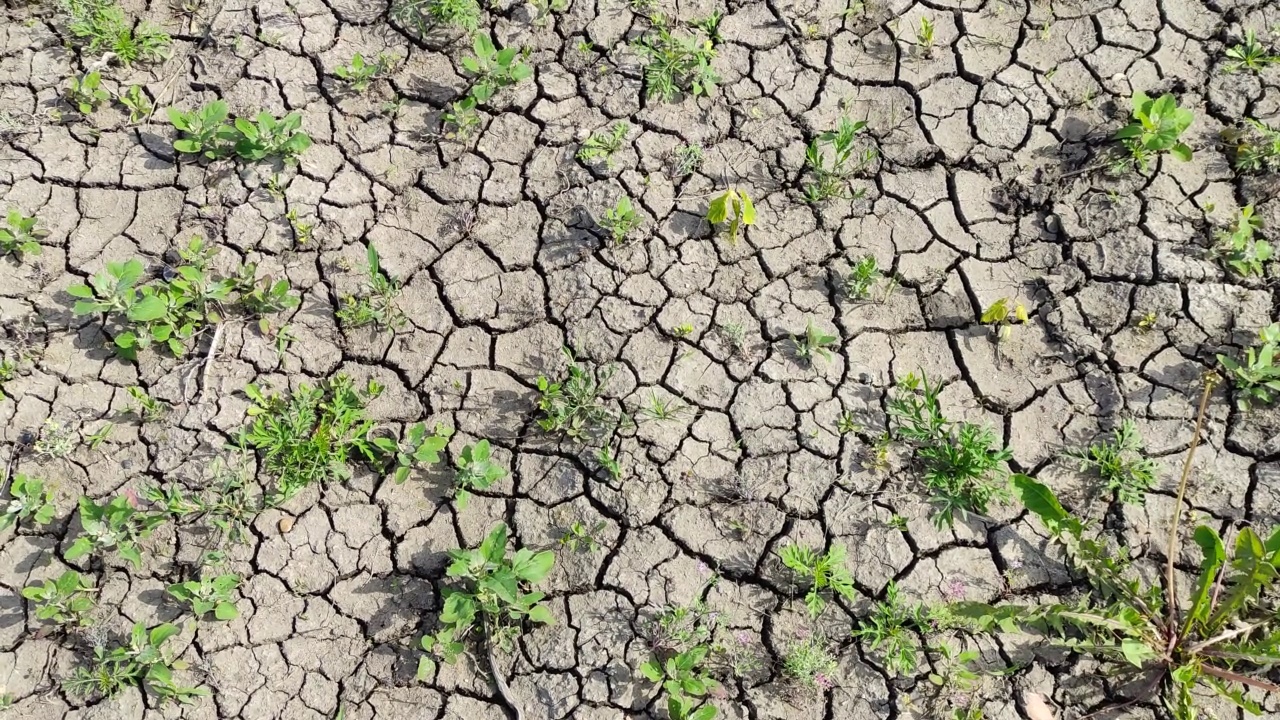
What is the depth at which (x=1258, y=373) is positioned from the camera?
3201 millimetres

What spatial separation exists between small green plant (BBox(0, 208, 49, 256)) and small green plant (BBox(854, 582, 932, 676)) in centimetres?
357

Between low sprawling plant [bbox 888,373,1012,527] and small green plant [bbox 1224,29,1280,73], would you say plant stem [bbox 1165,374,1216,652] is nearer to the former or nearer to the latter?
low sprawling plant [bbox 888,373,1012,527]

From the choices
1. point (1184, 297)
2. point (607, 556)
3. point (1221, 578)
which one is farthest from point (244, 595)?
point (1184, 297)

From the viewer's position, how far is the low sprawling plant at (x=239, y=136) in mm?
3646

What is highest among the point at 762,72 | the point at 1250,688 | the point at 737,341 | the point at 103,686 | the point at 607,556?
the point at 762,72

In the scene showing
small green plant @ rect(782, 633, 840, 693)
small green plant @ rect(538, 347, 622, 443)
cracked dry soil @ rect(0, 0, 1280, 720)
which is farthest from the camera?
small green plant @ rect(538, 347, 622, 443)

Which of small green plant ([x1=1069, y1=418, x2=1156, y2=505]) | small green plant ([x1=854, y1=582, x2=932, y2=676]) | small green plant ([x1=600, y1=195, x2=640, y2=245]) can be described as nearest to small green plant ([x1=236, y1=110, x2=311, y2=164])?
small green plant ([x1=600, y1=195, x2=640, y2=245])

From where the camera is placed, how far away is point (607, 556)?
310 cm

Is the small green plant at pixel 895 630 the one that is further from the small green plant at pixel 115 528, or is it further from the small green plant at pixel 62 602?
the small green plant at pixel 62 602

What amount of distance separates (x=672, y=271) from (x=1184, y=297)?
201cm

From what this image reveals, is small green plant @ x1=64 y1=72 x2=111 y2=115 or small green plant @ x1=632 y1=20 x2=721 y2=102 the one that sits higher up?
small green plant @ x1=632 y1=20 x2=721 y2=102

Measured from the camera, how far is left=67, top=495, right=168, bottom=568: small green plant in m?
3.03

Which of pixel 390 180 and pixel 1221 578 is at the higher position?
pixel 1221 578

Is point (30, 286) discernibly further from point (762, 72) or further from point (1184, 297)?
point (1184, 297)
